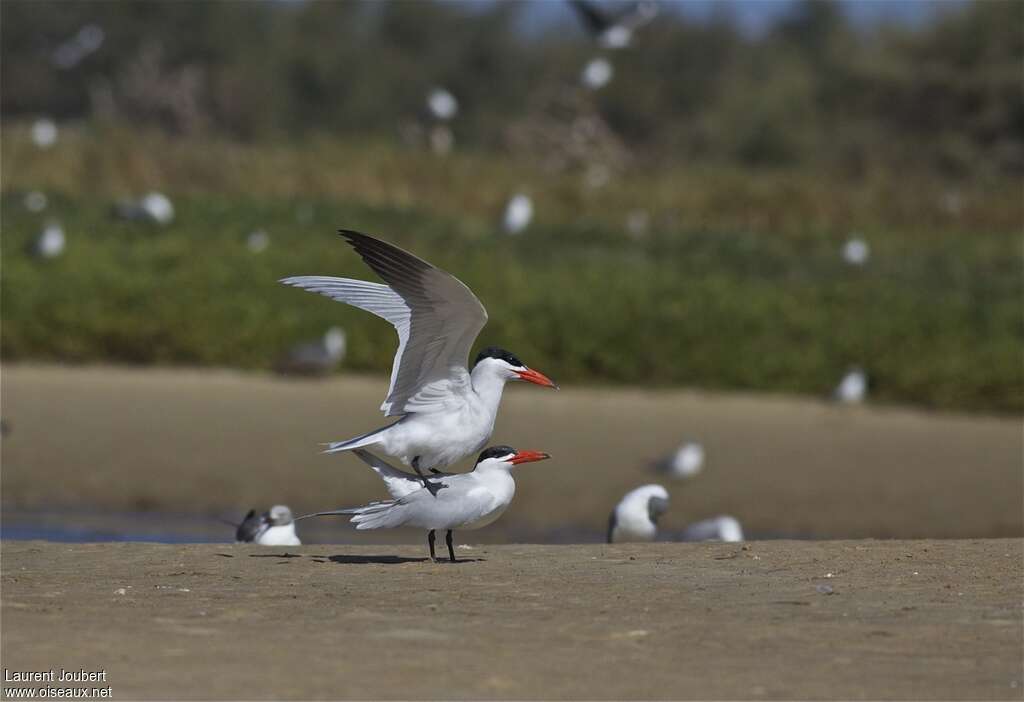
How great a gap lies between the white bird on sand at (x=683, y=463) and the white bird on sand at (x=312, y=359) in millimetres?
3569

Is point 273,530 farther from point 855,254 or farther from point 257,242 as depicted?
point 855,254

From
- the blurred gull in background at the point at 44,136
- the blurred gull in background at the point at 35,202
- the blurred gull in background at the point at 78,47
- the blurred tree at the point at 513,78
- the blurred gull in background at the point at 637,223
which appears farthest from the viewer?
the blurred gull in background at the point at 78,47

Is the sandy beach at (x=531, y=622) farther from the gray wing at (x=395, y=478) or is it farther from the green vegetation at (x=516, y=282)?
the green vegetation at (x=516, y=282)

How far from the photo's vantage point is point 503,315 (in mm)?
17250

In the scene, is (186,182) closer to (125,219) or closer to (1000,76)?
(125,219)

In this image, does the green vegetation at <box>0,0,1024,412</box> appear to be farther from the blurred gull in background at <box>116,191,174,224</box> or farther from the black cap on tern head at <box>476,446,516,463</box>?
the black cap on tern head at <box>476,446,516,463</box>

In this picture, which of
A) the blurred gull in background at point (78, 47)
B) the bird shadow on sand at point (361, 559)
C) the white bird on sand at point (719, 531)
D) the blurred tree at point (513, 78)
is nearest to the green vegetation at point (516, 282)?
the white bird on sand at point (719, 531)

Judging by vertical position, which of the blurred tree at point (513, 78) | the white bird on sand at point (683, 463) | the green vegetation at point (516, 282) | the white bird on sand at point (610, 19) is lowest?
the white bird on sand at point (683, 463)

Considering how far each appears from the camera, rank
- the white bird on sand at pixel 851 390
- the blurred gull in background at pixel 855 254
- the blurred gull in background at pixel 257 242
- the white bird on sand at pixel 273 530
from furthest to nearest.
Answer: the blurred gull in background at pixel 855 254 < the blurred gull in background at pixel 257 242 < the white bird on sand at pixel 851 390 < the white bird on sand at pixel 273 530

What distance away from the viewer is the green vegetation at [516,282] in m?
16.8

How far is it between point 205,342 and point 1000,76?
950 inches

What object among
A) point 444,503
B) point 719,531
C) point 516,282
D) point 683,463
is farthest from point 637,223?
point 444,503

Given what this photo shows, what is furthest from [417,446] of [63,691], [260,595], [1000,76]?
[1000,76]

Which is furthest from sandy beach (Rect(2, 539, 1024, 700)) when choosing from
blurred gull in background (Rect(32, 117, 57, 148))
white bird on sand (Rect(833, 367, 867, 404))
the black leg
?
blurred gull in background (Rect(32, 117, 57, 148))
